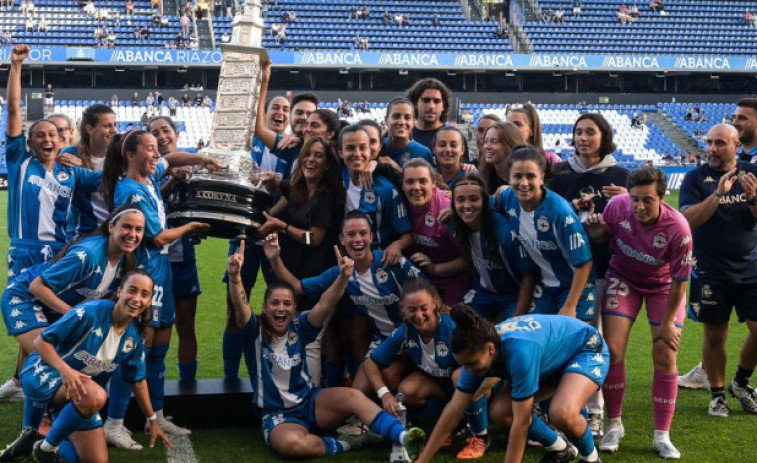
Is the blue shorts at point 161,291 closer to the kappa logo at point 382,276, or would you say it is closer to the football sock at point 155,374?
the football sock at point 155,374

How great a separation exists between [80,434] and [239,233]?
129cm

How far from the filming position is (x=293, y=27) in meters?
36.1

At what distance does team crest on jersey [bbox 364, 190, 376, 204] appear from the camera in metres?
5.20

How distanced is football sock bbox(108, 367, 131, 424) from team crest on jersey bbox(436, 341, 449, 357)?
169cm

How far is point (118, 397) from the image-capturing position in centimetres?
478

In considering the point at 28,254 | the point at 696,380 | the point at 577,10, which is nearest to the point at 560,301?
the point at 696,380

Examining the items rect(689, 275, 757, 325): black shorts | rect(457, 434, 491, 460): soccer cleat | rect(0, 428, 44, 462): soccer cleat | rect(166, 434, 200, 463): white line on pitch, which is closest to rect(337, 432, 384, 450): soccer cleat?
rect(457, 434, 491, 460): soccer cleat

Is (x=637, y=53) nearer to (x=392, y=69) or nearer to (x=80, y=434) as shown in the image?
(x=392, y=69)

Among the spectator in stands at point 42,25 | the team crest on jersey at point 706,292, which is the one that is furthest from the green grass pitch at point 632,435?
the spectator in stands at point 42,25

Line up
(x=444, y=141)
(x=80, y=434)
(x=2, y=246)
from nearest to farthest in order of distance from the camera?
(x=80, y=434) → (x=444, y=141) → (x=2, y=246)

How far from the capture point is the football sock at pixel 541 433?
4312mm

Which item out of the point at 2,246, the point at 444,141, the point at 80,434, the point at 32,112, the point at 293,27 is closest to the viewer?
the point at 80,434

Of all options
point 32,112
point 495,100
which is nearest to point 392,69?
point 495,100

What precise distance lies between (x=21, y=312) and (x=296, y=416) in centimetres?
158
